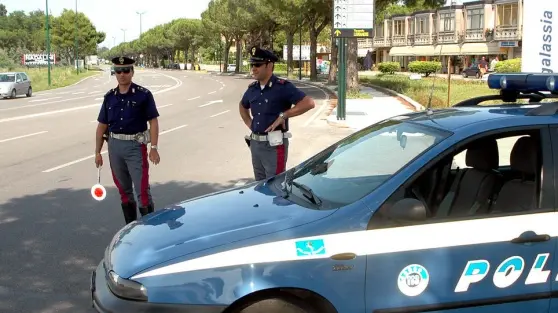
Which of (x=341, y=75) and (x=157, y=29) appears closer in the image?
(x=341, y=75)

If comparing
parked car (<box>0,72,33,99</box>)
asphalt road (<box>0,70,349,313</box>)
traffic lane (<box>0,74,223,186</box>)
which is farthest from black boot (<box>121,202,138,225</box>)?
parked car (<box>0,72,33,99</box>)

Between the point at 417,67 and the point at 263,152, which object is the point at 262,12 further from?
the point at 263,152

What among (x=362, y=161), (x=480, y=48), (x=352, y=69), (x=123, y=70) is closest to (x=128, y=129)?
(x=123, y=70)

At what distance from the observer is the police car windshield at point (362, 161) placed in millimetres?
3465

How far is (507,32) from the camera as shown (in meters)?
57.3

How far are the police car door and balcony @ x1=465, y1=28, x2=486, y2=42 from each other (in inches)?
2417

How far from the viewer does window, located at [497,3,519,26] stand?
57.4m

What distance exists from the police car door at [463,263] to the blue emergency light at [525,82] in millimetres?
957

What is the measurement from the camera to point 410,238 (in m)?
3.11

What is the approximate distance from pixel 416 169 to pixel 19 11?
184 metres

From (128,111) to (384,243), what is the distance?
3.31 m

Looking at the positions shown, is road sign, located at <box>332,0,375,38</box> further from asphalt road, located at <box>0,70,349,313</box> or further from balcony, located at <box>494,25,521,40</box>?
balcony, located at <box>494,25,521,40</box>

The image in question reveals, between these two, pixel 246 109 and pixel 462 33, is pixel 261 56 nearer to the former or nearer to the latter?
pixel 246 109

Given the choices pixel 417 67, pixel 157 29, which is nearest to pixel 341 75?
pixel 417 67
